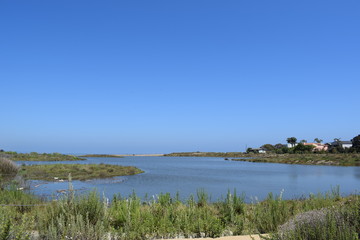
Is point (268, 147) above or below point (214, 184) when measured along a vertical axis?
above

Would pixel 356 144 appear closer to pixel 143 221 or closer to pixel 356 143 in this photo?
pixel 356 143

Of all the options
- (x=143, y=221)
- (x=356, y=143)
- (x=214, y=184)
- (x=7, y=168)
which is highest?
(x=356, y=143)

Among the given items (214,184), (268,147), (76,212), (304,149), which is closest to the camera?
(76,212)

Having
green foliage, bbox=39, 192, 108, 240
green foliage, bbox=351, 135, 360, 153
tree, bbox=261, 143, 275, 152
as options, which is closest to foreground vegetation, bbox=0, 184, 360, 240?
green foliage, bbox=39, 192, 108, 240

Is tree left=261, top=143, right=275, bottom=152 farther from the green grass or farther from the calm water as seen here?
the green grass

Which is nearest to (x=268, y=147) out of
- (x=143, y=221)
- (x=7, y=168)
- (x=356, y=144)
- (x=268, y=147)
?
(x=268, y=147)

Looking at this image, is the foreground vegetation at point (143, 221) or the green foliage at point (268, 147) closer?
the foreground vegetation at point (143, 221)

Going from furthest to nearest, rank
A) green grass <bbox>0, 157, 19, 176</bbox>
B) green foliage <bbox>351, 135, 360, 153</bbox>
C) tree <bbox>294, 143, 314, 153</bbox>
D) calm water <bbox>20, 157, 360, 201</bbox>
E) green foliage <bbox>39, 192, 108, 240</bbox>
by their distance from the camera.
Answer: tree <bbox>294, 143, 314, 153</bbox> < green foliage <bbox>351, 135, 360, 153</bbox> < green grass <bbox>0, 157, 19, 176</bbox> < calm water <bbox>20, 157, 360, 201</bbox> < green foliage <bbox>39, 192, 108, 240</bbox>

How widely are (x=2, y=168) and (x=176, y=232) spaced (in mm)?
23222

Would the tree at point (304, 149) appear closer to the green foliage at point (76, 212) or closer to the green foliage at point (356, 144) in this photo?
the green foliage at point (356, 144)

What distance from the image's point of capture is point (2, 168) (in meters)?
25.4

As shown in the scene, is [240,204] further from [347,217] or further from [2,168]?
[2,168]

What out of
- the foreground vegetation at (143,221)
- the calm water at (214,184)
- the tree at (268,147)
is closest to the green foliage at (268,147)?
the tree at (268,147)

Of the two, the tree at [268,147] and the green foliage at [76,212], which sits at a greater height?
the tree at [268,147]
